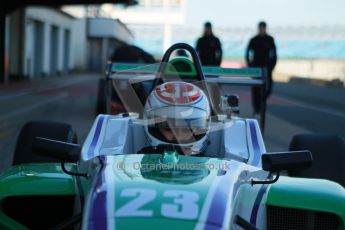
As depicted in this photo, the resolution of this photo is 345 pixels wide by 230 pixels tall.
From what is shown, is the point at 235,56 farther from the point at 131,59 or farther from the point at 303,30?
the point at 131,59

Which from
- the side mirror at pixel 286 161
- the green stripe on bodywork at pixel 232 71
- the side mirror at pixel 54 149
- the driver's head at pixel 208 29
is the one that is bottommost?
the side mirror at pixel 54 149

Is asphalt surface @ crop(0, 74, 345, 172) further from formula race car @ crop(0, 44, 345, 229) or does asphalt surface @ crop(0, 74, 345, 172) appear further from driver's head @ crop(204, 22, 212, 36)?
formula race car @ crop(0, 44, 345, 229)

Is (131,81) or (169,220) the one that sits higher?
(131,81)

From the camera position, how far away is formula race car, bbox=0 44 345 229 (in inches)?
95.5

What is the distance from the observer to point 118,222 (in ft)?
7.60

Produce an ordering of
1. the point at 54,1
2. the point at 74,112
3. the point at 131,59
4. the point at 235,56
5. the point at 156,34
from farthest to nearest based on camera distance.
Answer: the point at 235,56 < the point at 156,34 < the point at 54,1 < the point at 74,112 < the point at 131,59

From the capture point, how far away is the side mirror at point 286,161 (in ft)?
9.18

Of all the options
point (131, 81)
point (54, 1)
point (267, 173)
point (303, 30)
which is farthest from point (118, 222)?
point (303, 30)

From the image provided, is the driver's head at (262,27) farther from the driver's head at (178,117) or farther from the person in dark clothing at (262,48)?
the driver's head at (178,117)

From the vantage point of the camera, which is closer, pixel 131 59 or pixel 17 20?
pixel 131 59

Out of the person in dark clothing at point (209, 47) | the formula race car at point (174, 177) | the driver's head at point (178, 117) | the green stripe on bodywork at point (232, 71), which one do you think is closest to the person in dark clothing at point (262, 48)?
the person in dark clothing at point (209, 47)

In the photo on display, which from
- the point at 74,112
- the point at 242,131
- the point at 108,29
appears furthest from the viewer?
the point at 108,29

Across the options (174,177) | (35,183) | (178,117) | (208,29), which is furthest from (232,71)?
(208,29)

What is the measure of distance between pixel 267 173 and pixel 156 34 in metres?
52.3
